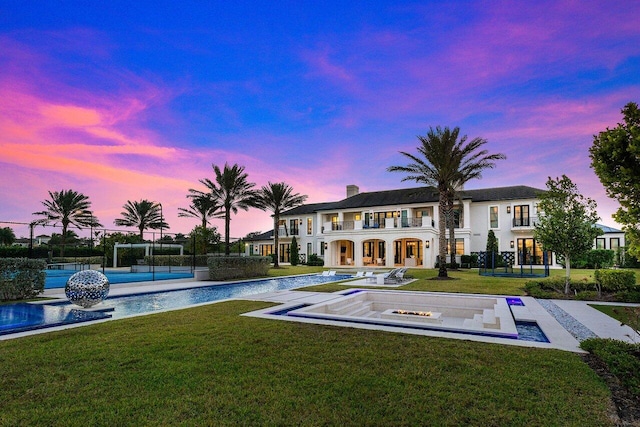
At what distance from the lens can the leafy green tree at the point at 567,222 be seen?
13.8 metres

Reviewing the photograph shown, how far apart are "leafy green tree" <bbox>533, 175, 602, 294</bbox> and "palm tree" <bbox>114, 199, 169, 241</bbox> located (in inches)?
1647

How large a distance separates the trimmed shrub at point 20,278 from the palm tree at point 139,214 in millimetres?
32491

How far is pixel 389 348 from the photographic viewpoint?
6129mm

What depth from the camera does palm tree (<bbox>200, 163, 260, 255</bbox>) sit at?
31844mm

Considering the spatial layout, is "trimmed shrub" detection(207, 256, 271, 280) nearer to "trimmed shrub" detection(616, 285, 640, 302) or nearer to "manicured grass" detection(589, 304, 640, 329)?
"manicured grass" detection(589, 304, 640, 329)

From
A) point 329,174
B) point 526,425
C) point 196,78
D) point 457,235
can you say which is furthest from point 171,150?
point 457,235

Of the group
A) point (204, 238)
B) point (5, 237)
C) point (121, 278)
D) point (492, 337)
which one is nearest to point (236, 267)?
point (121, 278)

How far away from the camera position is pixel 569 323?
28.4 feet

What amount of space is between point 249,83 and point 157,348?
15.0 metres

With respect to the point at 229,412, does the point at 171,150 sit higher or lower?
higher

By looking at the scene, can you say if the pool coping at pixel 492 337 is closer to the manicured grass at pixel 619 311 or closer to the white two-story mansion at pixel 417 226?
the manicured grass at pixel 619 311

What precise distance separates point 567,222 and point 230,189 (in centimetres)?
2594

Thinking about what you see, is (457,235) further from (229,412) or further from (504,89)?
(229,412)

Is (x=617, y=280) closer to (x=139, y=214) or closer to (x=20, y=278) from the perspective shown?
(x=20, y=278)
